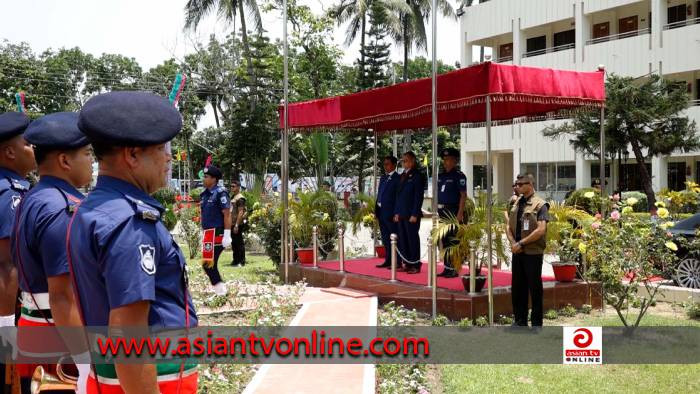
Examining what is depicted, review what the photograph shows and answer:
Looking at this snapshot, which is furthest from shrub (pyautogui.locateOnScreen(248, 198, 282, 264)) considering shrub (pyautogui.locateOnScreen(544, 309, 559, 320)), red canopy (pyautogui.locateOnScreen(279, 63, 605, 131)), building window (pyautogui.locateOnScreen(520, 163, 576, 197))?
building window (pyautogui.locateOnScreen(520, 163, 576, 197))

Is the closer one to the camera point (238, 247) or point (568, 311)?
point (568, 311)

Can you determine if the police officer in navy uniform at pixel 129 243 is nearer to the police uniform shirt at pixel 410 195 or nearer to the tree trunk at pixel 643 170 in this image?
the police uniform shirt at pixel 410 195

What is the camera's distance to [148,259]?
1.98 m

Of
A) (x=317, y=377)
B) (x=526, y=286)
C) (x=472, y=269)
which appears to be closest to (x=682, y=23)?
(x=472, y=269)

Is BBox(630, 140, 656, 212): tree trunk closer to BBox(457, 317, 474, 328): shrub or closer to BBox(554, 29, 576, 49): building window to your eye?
BBox(554, 29, 576, 49): building window

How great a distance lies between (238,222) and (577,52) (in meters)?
21.2

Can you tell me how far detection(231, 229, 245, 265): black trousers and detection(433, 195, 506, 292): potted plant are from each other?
23.4 feet

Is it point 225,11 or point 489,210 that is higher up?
point 225,11

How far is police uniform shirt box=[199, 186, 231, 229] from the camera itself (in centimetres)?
1001

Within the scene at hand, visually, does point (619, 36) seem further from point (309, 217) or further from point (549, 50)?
point (309, 217)

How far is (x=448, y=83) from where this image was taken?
7.98 meters

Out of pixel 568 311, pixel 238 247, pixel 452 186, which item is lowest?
pixel 568 311

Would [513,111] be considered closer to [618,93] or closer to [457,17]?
[618,93]

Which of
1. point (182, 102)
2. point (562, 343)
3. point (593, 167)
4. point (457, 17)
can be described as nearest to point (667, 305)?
point (562, 343)
